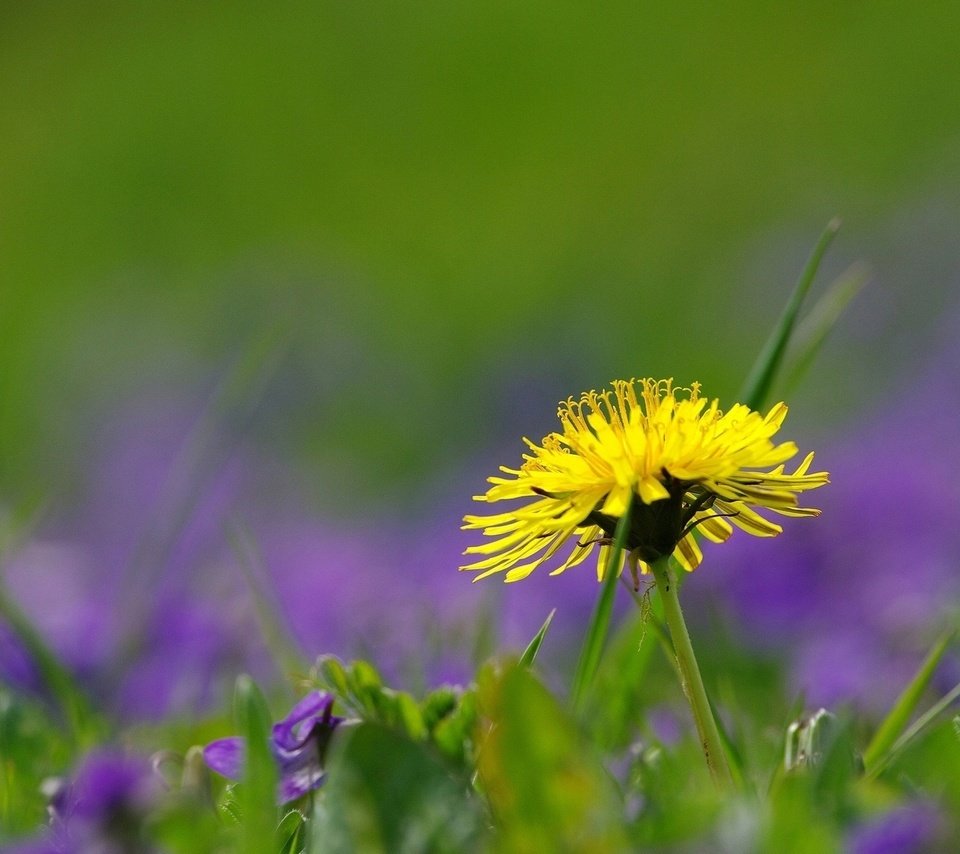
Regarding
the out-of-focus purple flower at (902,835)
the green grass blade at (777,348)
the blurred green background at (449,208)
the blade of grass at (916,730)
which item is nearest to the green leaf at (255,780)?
the out-of-focus purple flower at (902,835)

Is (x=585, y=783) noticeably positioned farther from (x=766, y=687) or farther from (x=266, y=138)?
(x=266, y=138)

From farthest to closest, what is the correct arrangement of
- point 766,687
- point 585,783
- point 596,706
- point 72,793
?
1. point 766,687
2. point 596,706
3. point 72,793
4. point 585,783

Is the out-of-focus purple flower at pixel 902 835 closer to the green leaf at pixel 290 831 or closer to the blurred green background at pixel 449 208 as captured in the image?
the green leaf at pixel 290 831

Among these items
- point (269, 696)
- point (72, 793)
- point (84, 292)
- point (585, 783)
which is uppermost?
point (585, 783)

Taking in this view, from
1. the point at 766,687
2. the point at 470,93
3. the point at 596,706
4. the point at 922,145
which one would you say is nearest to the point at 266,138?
the point at 470,93

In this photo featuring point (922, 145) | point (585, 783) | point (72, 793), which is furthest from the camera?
point (922, 145)

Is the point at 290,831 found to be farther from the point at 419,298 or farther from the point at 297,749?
the point at 419,298

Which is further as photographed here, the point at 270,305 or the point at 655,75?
the point at 655,75
